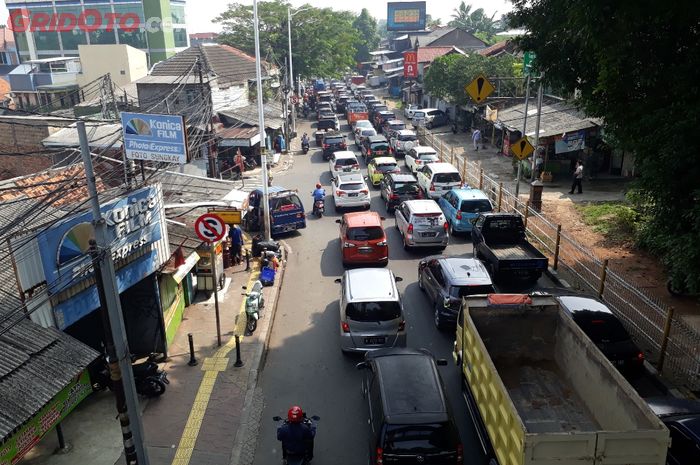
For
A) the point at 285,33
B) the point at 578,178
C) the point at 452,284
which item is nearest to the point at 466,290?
the point at 452,284

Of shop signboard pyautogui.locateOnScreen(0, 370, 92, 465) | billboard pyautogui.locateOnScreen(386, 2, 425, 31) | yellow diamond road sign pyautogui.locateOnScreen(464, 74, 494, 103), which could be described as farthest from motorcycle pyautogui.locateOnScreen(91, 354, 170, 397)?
billboard pyautogui.locateOnScreen(386, 2, 425, 31)

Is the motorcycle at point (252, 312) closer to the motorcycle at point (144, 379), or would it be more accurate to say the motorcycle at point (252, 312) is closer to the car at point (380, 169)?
the motorcycle at point (144, 379)

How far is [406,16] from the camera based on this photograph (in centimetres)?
10044

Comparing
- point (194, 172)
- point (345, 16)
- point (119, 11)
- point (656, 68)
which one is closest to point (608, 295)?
point (656, 68)

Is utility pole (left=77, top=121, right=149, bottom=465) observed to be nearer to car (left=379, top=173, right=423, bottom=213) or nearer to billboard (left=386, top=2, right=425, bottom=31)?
car (left=379, top=173, right=423, bottom=213)

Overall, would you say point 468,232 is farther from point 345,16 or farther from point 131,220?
point 345,16

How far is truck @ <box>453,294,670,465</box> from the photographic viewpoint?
22.1 ft

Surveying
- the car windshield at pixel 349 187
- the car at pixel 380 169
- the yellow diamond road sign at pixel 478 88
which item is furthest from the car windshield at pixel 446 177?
the car at pixel 380 169

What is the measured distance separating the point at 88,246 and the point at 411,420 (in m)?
5.92

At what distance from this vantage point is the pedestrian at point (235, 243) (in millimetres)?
18609

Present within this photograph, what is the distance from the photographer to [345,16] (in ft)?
206

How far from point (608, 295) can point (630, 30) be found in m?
7.31

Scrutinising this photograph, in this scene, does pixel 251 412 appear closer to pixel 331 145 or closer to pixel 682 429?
pixel 682 429

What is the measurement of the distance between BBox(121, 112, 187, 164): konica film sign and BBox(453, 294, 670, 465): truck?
622 centimetres
